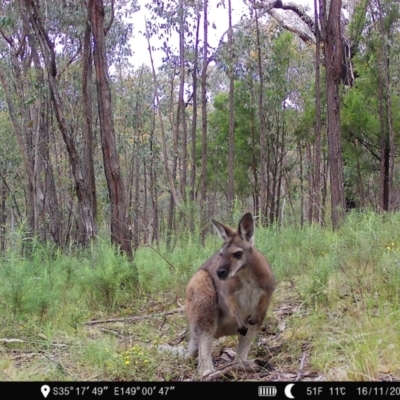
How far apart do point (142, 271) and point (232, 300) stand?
3893mm

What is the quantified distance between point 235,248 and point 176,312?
2144 mm

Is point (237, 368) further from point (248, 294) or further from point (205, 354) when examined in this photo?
point (248, 294)

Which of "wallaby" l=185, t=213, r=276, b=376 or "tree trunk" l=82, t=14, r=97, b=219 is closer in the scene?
"wallaby" l=185, t=213, r=276, b=376

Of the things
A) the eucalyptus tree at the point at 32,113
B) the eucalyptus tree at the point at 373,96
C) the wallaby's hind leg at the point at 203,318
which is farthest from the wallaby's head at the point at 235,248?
the eucalyptus tree at the point at 373,96

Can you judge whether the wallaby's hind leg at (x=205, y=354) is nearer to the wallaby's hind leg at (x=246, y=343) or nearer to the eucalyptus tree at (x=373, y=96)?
the wallaby's hind leg at (x=246, y=343)

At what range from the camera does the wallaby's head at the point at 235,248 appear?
462 cm

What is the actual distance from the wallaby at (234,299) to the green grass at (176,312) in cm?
29

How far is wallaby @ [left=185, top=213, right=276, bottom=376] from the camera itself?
15.3ft

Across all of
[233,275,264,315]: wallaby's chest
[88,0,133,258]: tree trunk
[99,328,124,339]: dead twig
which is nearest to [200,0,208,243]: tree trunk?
[88,0,133,258]: tree trunk

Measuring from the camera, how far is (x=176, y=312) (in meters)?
6.60

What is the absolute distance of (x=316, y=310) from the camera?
5477 millimetres
